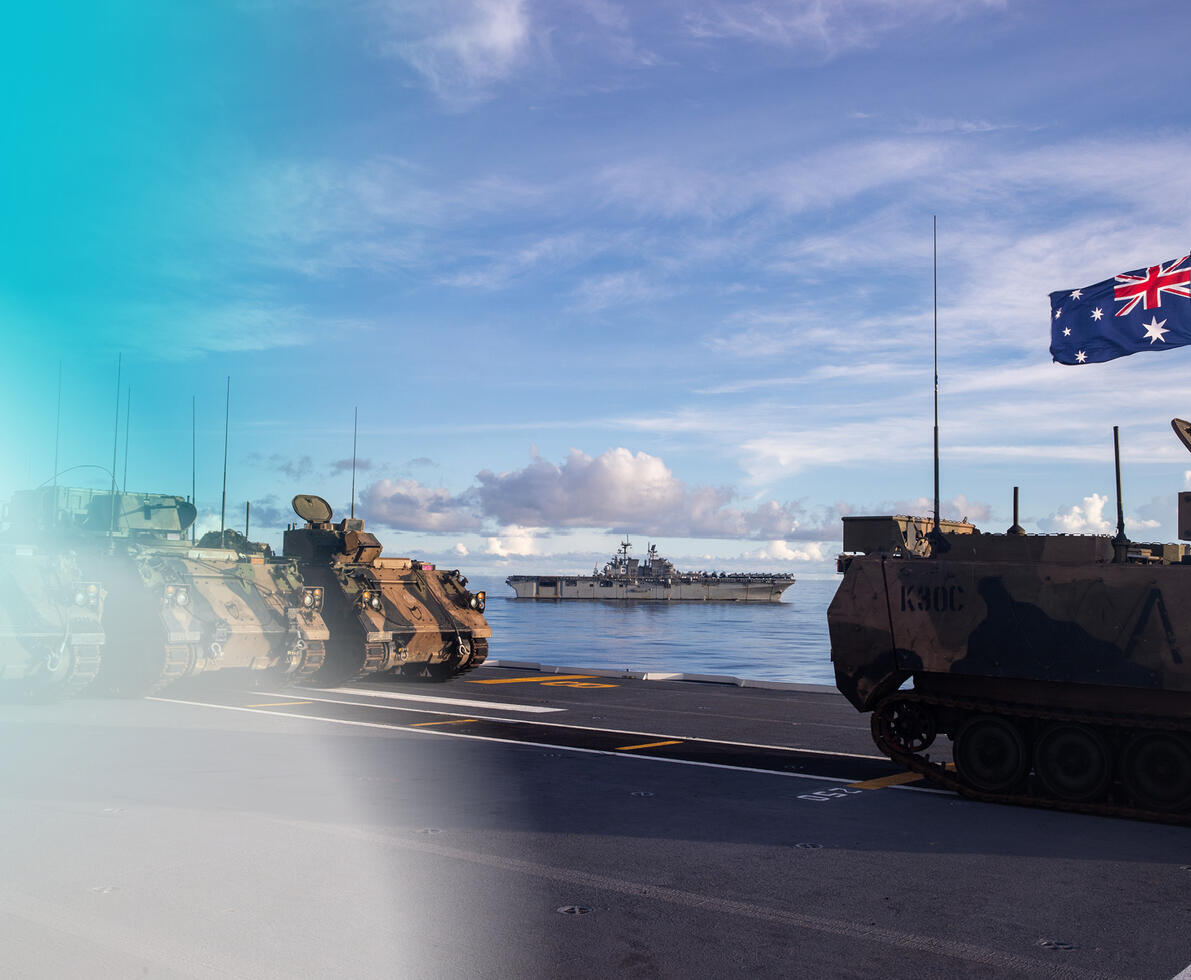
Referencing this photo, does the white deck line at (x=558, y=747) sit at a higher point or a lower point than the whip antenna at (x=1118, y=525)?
lower

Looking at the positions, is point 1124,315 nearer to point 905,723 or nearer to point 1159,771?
point 905,723

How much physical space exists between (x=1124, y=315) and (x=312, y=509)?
670 inches

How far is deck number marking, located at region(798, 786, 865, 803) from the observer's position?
34.5 ft

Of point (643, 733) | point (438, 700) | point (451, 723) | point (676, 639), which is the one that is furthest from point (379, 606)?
point (676, 639)

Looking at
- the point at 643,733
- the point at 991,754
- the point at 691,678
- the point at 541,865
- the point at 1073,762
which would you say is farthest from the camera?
the point at 691,678

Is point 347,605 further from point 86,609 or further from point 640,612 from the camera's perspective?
point 640,612

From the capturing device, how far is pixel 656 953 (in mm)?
5969

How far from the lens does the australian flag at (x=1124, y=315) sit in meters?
14.0

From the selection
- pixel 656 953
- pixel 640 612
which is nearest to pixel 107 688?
pixel 656 953

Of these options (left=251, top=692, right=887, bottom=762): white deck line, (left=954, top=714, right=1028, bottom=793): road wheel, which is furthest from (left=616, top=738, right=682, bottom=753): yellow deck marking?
(left=954, top=714, right=1028, bottom=793): road wheel

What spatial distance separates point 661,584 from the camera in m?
138

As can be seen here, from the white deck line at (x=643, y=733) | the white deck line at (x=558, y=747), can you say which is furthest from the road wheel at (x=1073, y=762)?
the white deck line at (x=643, y=733)

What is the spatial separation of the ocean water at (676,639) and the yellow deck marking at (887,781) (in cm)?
2016

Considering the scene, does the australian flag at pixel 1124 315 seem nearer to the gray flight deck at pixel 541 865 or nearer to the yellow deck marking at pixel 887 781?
the gray flight deck at pixel 541 865
